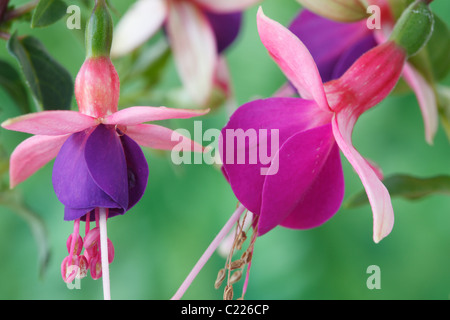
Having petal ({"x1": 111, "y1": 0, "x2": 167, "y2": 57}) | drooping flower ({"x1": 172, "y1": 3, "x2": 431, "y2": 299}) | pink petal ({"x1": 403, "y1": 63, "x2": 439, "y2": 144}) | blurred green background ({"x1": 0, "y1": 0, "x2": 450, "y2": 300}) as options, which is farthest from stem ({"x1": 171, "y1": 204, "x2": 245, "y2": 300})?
blurred green background ({"x1": 0, "y1": 0, "x2": 450, "y2": 300})

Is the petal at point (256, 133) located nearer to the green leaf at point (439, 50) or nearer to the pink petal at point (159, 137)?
the pink petal at point (159, 137)

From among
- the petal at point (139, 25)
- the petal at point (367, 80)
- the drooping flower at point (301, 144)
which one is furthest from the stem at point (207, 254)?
the petal at point (139, 25)

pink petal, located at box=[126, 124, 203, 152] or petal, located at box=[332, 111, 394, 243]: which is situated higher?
pink petal, located at box=[126, 124, 203, 152]

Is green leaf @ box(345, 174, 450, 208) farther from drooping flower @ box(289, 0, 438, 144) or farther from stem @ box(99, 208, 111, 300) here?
stem @ box(99, 208, 111, 300)

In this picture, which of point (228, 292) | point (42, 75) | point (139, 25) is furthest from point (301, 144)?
point (139, 25)

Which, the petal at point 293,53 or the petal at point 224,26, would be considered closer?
the petal at point 293,53

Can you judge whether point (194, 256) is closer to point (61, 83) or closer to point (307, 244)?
point (307, 244)

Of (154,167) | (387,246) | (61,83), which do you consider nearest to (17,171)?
(61,83)
